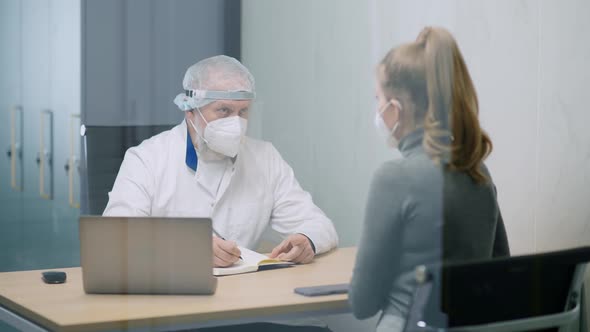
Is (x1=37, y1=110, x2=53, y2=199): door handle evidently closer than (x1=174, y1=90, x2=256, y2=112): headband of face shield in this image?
Yes

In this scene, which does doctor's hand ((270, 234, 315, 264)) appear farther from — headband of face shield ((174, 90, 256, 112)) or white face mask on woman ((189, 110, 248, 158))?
headband of face shield ((174, 90, 256, 112))

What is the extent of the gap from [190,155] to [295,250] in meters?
0.38

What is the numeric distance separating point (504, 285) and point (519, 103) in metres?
1.00

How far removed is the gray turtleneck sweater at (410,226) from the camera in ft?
4.99

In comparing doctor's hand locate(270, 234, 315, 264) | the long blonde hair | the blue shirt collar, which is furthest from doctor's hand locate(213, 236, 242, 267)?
the long blonde hair

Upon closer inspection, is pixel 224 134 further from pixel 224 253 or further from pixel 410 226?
pixel 410 226

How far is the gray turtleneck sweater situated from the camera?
152cm

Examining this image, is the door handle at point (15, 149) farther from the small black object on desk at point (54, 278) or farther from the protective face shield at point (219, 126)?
the protective face shield at point (219, 126)

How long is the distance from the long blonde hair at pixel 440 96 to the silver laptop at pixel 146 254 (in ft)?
1.51

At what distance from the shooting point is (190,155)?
6.87ft

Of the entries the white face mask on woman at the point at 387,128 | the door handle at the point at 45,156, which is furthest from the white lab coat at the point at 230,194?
the white face mask on woman at the point at 387,128

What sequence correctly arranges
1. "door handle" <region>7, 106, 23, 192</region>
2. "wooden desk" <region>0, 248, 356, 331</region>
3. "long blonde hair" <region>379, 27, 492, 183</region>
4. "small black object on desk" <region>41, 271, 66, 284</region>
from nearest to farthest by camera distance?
"wooden desk" <region>0, 248, 356, 331</region>, "long blonde hair" <region>379, 27, 492, 183</region>, "small black object on desk" <region>41, 271, 66, 284</region>, "door handle" <region>7, 106, 23, 192</region>

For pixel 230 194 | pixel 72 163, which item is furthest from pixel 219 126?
pixel 72 163

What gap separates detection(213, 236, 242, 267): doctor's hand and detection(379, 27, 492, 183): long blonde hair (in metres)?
0.52
